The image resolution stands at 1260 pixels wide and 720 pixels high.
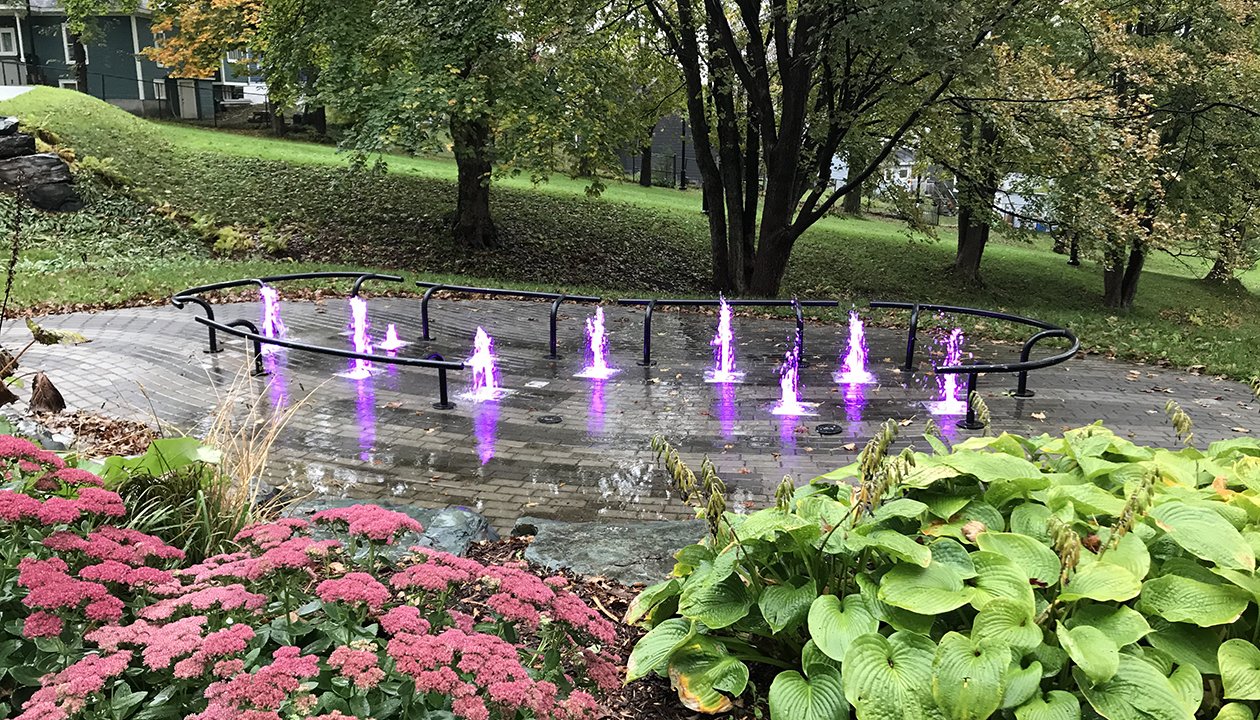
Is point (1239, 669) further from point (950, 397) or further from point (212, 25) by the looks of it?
point (212, 25)

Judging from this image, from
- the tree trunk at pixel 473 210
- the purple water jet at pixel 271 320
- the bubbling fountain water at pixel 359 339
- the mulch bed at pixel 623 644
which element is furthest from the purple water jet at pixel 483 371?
the tree trunk at pixel 473 210

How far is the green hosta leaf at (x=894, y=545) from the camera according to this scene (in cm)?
281

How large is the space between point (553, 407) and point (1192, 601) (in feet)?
19.5

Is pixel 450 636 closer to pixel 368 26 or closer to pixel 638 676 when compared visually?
pixel 638 676

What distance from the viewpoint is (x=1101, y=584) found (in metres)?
2.69

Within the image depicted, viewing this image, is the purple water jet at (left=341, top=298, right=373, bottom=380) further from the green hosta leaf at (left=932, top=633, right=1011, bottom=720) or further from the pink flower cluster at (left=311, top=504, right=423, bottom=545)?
the green hosta leaf at (left=932, top=633, right=1011, bottom=720)

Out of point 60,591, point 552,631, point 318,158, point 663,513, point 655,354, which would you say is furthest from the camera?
point 318,158

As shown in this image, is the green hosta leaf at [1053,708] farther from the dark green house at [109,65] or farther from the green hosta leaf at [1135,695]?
the dark green house at [109,65]

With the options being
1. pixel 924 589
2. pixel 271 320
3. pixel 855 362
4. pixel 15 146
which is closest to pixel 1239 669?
Result: pixel 924 589

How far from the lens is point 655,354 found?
1059 cm

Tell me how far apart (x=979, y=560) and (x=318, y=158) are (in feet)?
85.0

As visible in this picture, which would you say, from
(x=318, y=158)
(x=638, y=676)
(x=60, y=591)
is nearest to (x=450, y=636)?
(x=638, y=676)

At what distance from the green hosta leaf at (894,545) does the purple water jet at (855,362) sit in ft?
21.4

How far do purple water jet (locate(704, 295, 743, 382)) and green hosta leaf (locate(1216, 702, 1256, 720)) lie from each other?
22.4ft
